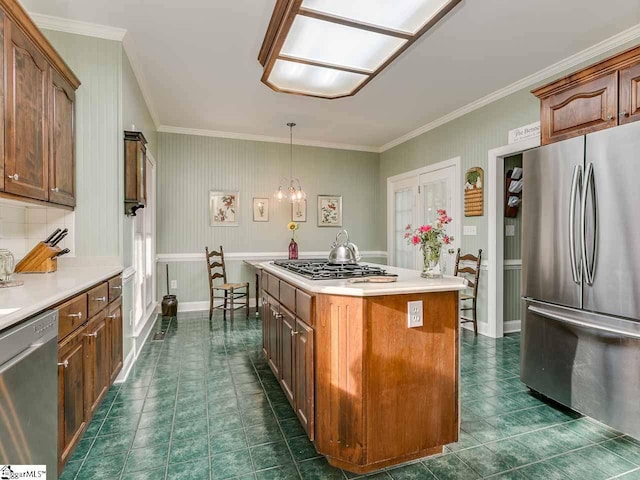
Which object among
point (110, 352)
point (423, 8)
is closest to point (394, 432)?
point (110, 352)

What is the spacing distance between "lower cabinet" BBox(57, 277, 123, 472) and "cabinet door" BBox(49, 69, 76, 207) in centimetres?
79

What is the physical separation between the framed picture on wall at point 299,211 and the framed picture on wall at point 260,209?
449 millimetres

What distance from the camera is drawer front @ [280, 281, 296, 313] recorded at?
215 centimetres

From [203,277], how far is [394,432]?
4250mm

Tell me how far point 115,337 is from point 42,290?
98 centimetres

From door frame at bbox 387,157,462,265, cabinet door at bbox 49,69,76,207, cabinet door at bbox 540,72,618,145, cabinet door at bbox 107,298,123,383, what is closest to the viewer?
cabinet door at bbox 540,72,618,145

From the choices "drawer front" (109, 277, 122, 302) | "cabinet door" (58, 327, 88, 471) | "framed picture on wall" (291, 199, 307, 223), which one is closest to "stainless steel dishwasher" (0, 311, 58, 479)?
"cabinet door" (58, 327, 88, 471)

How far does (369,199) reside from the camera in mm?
6430

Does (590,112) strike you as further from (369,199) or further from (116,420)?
(369,199)

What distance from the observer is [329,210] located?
20.1 ft

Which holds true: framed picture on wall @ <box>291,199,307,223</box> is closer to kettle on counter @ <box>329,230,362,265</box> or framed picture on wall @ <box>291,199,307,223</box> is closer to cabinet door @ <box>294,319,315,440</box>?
kettle on counter @ <box>329,230,362,265</box>

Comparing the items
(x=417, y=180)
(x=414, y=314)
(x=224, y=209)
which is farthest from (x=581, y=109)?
(x=224, y=209)

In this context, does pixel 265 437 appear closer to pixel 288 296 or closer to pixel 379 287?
pixel 288 296

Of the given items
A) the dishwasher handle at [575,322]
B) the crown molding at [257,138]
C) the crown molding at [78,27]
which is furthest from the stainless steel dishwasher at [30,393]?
the crown molding at [257,138]
